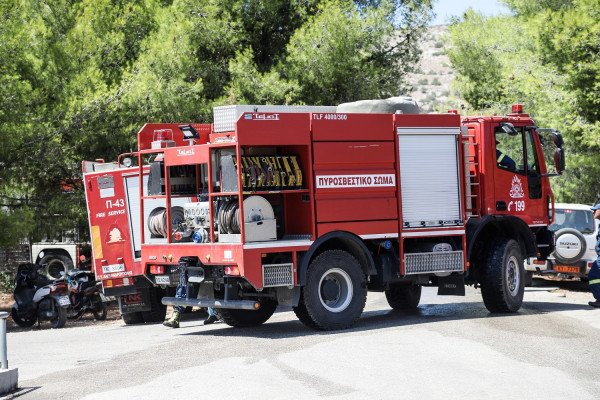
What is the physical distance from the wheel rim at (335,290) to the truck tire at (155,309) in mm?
4089

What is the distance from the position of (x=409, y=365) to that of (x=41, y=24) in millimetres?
11923

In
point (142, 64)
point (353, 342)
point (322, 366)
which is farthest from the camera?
point (142, 64)

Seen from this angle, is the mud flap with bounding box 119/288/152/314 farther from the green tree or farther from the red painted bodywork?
the green tree

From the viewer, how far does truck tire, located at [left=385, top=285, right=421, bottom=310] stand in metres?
14.6

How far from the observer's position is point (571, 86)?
21.9 m

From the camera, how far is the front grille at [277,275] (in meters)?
11.2

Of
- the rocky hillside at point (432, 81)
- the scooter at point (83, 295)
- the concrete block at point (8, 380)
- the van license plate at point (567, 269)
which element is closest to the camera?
the concrete block at point (8, 380)

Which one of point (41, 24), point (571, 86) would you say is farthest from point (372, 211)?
point (571, 86)

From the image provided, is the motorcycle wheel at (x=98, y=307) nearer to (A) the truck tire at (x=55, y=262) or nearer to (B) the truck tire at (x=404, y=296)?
(B) the truck tire at (x=404, y=296)

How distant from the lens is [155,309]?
49.5 feet

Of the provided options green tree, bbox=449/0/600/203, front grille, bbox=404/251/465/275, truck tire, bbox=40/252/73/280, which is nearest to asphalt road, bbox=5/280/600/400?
front grille, bbox=404/251/465/275

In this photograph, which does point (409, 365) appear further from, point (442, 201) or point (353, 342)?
point (442, 201)

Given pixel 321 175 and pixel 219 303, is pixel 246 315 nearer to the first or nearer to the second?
pixel 219 303

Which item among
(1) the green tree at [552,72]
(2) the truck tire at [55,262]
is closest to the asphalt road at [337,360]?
(1) the green tree at [552,72]
